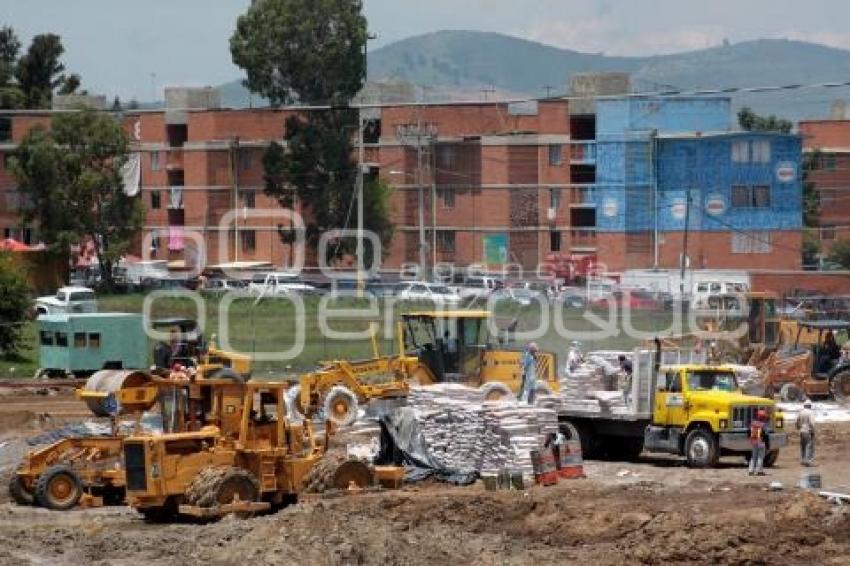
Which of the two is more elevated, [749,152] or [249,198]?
[749,152]

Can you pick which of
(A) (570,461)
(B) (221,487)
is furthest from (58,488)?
(A) (570,461)

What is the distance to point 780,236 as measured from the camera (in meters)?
90.1

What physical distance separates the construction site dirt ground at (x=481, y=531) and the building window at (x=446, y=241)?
6831 cm

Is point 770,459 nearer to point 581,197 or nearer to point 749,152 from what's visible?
point 749,152

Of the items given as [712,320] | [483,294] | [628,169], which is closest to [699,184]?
[628,169]

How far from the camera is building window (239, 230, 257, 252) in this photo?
9919 centimetres

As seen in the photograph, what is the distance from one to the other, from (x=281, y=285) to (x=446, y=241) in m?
18.6

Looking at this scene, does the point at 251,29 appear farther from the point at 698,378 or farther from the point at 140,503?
the point at 140,503

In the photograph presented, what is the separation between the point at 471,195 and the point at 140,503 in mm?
71566

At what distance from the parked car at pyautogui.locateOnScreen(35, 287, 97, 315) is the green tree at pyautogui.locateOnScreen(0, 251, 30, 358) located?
9.56 metres

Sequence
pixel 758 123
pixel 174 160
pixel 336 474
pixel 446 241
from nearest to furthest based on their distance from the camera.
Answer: pixel 336 474, pixel 446 241, pixel 174 160, pixel 758 123

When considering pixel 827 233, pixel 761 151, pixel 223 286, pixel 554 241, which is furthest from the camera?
pixel 827 233

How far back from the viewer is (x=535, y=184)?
95.8 m

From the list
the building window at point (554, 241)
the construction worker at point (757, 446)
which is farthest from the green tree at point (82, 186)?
the construction worker at point (757, 446)
